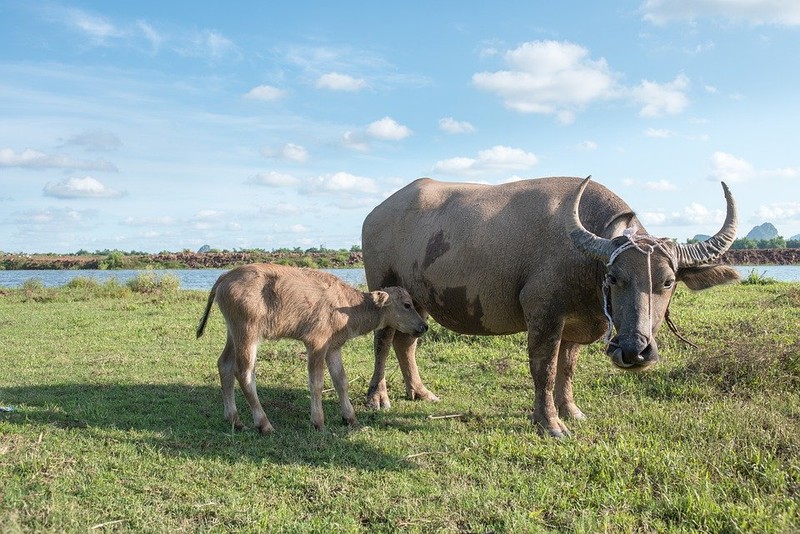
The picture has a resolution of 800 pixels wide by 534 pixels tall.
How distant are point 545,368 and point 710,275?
61.0 inches

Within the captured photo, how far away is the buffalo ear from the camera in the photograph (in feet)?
16.8

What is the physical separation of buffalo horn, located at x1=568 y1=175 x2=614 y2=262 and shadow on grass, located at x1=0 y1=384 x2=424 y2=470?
2.17 meters

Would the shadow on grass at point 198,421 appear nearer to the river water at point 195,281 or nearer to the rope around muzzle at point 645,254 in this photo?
the rope around muzzle at point 645,254

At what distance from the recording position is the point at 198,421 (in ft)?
20.4

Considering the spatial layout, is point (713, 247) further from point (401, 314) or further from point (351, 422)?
point (351, 422)

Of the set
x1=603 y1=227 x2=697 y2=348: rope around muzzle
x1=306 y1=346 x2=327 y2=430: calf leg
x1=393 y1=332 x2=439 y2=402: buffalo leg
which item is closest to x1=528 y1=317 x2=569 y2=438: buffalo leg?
x1=603 y1=227 x2=697 y2=348: rope around muzzle

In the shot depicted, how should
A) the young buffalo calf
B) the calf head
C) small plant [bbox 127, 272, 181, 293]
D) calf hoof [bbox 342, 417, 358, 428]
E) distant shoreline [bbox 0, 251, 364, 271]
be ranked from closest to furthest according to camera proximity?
the young buffalo calf
calf hoof [bbox 342, 417, 358, 428]
the calf head
small plant [bbox 127, 272, 181, 293]
distant shoreline [bbox 0, 251, 364, 271]

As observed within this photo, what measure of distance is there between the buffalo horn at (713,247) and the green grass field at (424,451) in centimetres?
143

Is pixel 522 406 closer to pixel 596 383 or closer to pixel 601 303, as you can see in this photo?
pixel 596 383

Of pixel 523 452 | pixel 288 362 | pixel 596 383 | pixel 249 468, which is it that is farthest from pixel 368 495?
pixel 288 362

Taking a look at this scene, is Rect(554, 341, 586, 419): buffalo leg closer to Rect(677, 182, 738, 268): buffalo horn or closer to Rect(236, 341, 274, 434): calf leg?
Rect(677, 182, 738, 268): buffalo horn

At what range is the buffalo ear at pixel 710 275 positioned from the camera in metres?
5.13

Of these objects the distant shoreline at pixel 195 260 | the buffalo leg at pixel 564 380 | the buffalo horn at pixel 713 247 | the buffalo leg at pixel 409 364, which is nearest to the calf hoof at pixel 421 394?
the buffalo leg at pixel 409 364

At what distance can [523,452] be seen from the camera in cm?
504
